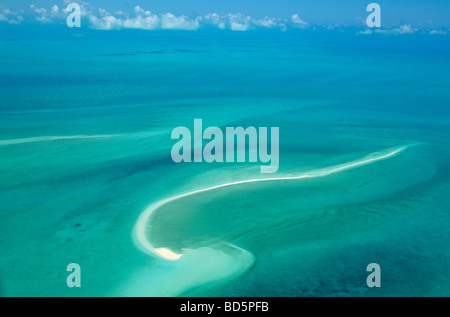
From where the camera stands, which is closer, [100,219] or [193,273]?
[193,273]

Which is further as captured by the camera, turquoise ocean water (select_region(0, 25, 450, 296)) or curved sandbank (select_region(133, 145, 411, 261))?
curved sandbank (select_region(133, 145, 411, 261))

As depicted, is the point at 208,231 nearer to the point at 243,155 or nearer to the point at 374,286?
the point at 374,286

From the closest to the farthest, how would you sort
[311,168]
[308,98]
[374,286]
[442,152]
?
[374,286] < [311,168] < [442,152] < [308,98]

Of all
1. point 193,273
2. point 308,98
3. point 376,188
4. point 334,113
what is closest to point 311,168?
point 376,188

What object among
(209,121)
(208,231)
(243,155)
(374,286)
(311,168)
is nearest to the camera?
(374,286)

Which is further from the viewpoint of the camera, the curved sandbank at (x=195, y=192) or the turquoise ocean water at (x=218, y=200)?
the curved sandbank at (x=195, y=192)
